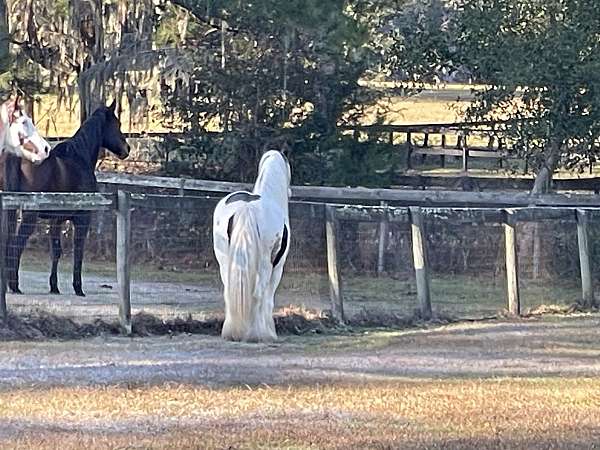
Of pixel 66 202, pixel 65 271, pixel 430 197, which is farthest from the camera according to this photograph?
pixel 430 197

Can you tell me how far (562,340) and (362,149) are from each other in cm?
941

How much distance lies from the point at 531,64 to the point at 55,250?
7.91 m

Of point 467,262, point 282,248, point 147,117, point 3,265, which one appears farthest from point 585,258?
point 147,117

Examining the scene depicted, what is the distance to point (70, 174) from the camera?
1587cm

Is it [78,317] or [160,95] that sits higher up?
[160,95]

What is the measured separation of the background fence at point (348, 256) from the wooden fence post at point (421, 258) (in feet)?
0.07

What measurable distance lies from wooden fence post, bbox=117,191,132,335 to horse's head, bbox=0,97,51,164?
349cm

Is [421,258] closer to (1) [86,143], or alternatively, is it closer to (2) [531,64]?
(1) [86,143]

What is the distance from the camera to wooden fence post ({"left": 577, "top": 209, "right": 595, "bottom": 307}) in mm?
15766

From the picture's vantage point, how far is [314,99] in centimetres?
2156

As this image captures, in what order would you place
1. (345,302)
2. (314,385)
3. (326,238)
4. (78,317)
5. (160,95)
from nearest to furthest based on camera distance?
(314,385) < (78,317) < (326,238) < (345,302) < (160,95)

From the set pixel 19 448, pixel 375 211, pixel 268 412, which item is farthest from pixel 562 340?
pixel 19 448

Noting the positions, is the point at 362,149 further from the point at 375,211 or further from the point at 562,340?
the point at 562,340

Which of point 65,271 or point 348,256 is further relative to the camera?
point 348,256
